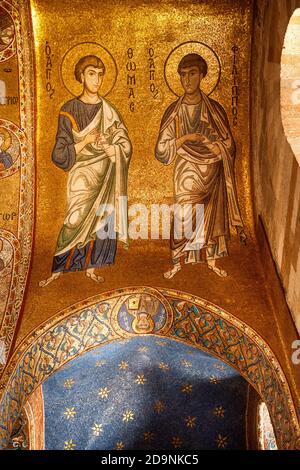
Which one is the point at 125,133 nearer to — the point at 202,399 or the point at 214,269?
the point at 214,269

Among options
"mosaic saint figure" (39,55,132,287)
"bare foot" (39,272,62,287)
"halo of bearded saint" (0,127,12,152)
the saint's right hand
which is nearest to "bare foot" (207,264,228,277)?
"mosaic saint figure" (39,55,132,287)

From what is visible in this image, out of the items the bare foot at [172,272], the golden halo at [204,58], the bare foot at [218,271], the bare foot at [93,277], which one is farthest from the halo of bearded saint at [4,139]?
the bare foot at [218,271]

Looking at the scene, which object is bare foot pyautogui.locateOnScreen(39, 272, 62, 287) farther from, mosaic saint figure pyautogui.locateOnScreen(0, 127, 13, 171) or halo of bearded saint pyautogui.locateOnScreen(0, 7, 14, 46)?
halo of bearded saint pyautogui.locateOnScreen(0, 7, 14, 46)

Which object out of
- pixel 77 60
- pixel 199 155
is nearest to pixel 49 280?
pixel 199 155

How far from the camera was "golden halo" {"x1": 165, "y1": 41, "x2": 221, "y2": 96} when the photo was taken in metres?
10.7

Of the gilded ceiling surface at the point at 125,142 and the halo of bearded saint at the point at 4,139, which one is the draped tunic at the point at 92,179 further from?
the halo of bearded saint at the point at 4,139

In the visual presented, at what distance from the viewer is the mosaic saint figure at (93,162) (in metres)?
10.7

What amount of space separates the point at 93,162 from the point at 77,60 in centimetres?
134

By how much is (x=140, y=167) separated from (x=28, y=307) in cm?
237

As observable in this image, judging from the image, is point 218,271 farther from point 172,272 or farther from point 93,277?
point 93,277

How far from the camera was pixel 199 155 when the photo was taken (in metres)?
10.8

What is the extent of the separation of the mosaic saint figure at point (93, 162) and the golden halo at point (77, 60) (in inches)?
2.2

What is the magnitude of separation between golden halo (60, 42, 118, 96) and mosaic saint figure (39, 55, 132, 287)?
0.05 m

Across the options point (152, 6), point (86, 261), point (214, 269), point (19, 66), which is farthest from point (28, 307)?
point (152, 6)
